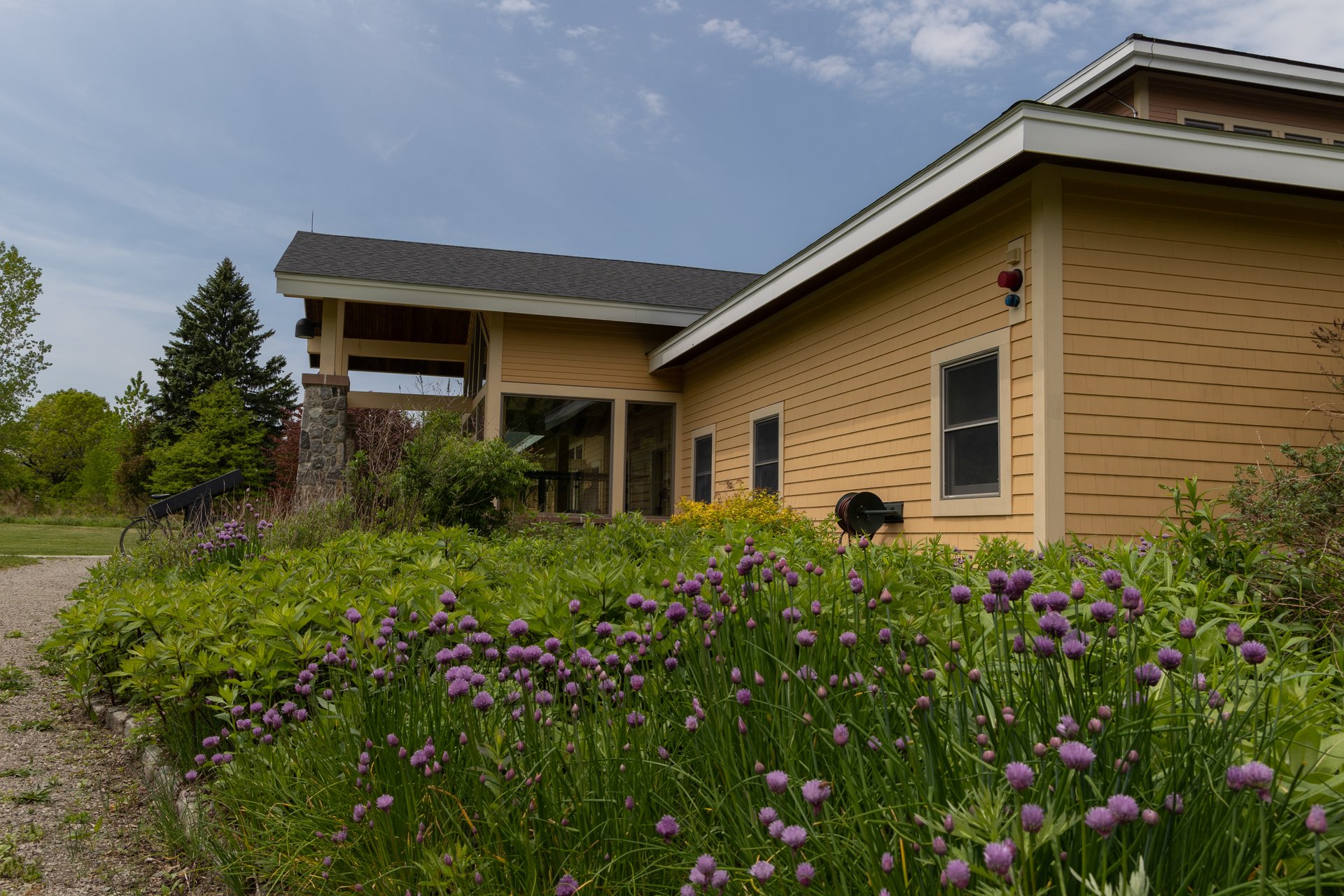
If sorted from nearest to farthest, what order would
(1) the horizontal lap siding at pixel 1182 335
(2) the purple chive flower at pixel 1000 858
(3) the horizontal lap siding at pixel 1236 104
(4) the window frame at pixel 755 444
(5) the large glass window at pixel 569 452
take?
(2) the purple chive flower at pixel 1000 858 → (1) the horizontal lap siding at pixel 1182 335 → (3) the horizontal lap siding at pixel 1236 104 → (4) the window frame at pixel 755 444 → (5) the large glass window at pixel 569 452

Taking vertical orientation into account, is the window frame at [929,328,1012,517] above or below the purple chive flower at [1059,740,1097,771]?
above

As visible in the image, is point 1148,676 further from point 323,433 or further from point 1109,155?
point 323,433

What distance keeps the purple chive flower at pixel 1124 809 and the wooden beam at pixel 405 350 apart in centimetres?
1695

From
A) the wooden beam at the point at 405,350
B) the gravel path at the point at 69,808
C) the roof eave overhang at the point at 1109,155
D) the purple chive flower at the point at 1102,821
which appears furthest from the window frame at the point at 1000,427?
the wooden beam at the point at 405,350

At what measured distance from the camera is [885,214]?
702 cm

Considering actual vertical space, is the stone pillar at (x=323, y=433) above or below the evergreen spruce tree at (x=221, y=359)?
below

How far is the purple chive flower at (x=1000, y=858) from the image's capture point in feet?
2.65

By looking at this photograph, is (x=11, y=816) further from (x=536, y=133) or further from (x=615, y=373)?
(x=536, y=133)

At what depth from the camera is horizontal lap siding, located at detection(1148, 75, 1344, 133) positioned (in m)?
9.42

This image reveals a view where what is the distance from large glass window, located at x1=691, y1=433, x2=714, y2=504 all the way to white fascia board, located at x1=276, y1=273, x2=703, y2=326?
2.12 metres

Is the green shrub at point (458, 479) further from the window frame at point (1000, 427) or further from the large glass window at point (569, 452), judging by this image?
the window frame at point (1000, 427)

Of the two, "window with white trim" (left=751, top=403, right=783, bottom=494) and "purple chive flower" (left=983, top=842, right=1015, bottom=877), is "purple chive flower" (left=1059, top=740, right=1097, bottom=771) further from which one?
"window with white trim" (left=751, top=403, right=783, bottom=494)

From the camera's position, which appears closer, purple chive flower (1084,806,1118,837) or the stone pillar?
purple chive flower (1084,806,1118,837)

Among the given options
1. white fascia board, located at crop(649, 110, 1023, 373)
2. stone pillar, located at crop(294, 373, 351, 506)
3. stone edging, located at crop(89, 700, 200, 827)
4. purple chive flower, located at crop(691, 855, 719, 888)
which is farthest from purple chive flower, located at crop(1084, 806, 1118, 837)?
stone pillar, located at crop(294, 373, 351, 506)
